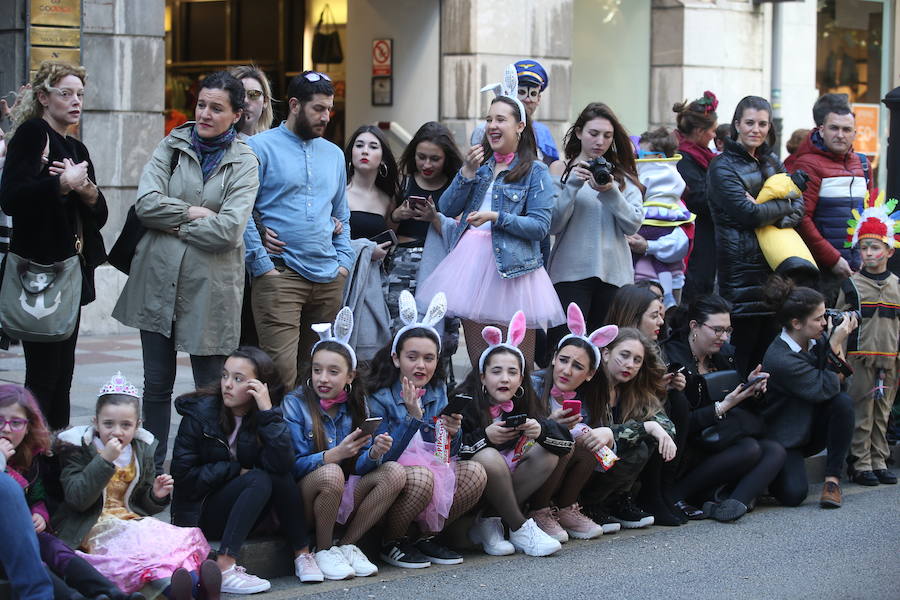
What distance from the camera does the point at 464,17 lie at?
1288cm

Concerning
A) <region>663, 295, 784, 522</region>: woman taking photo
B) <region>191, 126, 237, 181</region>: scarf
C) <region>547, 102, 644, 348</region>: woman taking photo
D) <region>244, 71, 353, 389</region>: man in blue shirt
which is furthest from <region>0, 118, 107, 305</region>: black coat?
<region>663, 295, 784, 522</region>: woman taking photo

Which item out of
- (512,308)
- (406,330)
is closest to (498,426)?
(406,330)

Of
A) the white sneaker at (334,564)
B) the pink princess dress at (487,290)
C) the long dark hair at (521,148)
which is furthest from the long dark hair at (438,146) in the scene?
→ the white sneaker at (334,564)

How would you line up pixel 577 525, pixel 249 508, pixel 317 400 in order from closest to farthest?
pixel 249 508, pixel 317 400, pixel 577 525

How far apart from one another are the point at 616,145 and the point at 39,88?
3248 millimetres

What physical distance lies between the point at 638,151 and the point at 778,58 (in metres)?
6.65

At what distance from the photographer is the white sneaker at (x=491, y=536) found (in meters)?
6.25

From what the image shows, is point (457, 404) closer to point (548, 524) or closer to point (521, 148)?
point (548, 524)

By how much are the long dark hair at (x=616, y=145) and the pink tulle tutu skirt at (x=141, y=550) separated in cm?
358

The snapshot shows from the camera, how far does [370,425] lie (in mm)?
5656

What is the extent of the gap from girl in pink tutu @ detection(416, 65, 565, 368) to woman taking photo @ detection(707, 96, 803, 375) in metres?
1.43

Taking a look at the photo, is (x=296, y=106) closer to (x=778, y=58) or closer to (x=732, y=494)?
(x=732, y=494)

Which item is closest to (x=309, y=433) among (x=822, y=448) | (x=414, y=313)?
(x=414, y=313)

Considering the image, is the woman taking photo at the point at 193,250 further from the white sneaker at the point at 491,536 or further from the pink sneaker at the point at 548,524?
the pink sneaker at the point at 548,524
